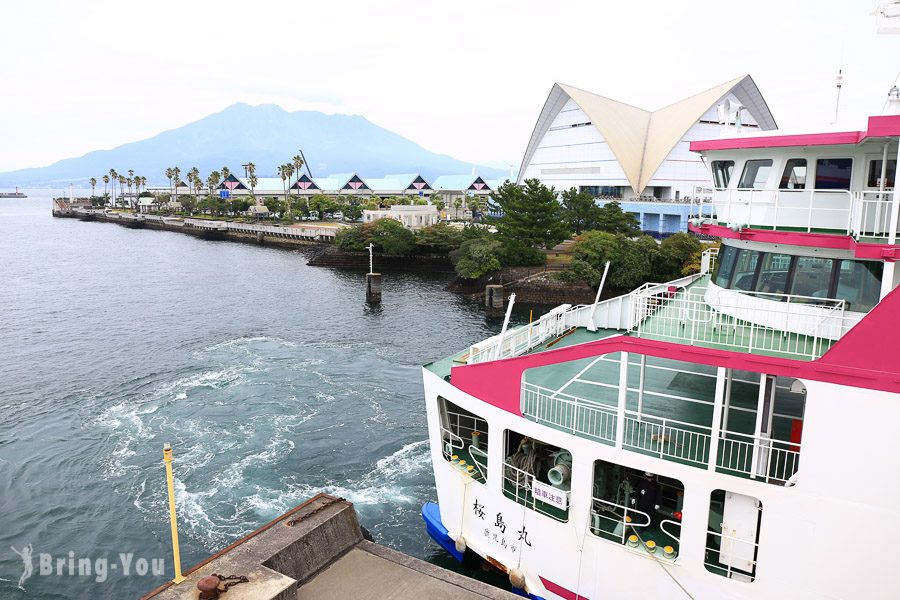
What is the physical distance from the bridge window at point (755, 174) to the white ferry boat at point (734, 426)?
4 cm

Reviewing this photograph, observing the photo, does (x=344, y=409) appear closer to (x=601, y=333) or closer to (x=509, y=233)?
(x=601, y=333)

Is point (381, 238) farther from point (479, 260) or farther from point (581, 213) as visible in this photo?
point (581, 213)

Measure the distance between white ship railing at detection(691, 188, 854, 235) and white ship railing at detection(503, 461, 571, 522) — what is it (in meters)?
6.14

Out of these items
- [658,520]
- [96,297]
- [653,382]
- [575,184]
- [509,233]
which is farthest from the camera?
[575,184]

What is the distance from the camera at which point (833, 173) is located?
1109cm

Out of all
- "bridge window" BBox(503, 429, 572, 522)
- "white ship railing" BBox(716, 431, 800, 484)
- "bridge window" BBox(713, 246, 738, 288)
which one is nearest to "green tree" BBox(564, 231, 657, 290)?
"bridge window" BBox(713, 246, 738, 288)

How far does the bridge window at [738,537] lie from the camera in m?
9.38

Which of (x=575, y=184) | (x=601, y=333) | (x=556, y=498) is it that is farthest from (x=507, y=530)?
(x=575, y=184)

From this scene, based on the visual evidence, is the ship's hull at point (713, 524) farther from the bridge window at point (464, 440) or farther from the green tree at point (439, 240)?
the green tree at point (439, 240)

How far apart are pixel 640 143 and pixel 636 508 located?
3272 inches

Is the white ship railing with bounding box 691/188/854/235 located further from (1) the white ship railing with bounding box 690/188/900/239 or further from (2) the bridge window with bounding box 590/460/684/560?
(2) the bridge window with bounding box 590/460/684/560

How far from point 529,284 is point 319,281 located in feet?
63.8

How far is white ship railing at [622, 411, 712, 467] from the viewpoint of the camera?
1024 cm

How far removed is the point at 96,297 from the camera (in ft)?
159
